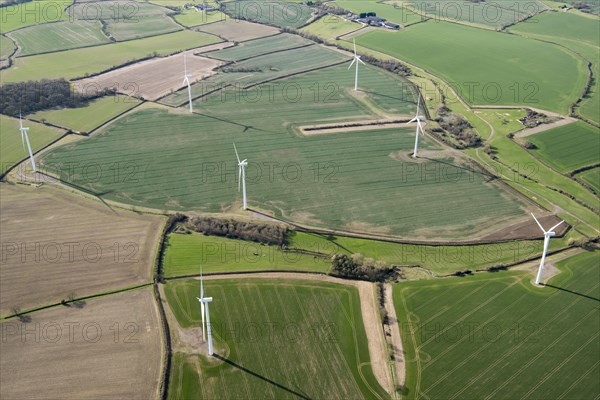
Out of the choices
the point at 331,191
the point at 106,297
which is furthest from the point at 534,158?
the point at 106,297

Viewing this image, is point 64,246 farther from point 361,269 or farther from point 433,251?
point 433,251

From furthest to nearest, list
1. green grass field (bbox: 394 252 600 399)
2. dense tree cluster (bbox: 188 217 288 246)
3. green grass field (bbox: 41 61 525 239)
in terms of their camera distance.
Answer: green grass field (bbox: 41 61 525 239) < dense tree cluster (bbox: 188 217 288 246) < green grass field (bbox: 394 252 600 399)

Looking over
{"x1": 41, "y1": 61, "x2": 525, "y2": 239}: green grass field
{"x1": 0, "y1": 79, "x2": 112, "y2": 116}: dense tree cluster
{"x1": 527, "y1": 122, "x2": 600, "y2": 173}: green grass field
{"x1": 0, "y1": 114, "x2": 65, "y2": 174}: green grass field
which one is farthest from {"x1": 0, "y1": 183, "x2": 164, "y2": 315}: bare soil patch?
{"x1": 527, "y1": 122, "x2": 600, "y2": 173}: green grass field

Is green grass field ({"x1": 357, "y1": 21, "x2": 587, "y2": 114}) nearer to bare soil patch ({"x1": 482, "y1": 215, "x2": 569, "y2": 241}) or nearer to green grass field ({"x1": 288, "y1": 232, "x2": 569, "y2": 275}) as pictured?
bare soil patch ({"x1": 482, "y1": 215, "x2": 569, "y2": 241})

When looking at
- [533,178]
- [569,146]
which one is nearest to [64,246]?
[533,178]

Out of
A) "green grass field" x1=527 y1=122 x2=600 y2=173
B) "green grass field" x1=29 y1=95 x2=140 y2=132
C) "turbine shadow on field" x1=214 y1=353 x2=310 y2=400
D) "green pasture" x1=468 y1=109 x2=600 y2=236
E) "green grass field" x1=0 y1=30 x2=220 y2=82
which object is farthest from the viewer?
"green grass field" x1=0 y1=30 x2=220 y2=82

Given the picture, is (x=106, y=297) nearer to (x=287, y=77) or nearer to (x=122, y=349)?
(x=122, y=349)
